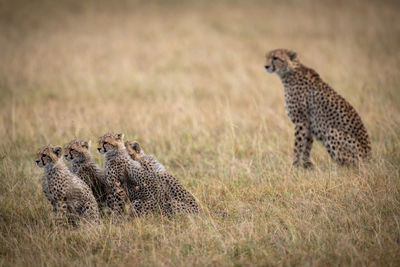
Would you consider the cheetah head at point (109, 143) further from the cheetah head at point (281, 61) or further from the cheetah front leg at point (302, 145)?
the cheetah head at point (281, 61)

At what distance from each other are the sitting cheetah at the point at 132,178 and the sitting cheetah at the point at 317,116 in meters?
1.87

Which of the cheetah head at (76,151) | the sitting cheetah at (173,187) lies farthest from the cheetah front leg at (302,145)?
the cheetah head at (76,151)

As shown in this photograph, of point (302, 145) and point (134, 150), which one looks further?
point (302, 145)

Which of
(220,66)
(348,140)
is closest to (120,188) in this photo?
(348,140)

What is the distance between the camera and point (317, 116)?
5.29 m

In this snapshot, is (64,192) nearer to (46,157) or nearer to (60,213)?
(60,213)

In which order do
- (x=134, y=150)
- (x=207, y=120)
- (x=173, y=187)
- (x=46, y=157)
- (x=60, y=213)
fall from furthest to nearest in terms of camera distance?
(x=207, y=120) → (x=134, y=150) → (x=173, y=187) → (x=46, y=157) → (x=60, y=213)

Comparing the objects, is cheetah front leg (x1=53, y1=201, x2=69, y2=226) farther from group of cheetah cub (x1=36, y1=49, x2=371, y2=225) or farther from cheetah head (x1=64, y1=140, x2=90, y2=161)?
cheetah head (x1=64, y1=140, x2=90, y2=161)

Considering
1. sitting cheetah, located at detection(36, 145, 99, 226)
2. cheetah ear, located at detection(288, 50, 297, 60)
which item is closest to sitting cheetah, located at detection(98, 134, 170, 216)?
sitting cheetah, located at detection(36, 145, 99, 226)

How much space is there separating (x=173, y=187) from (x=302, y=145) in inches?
74.5

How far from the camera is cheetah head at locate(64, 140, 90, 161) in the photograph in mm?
4305

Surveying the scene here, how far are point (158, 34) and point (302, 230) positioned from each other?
10.6 meters

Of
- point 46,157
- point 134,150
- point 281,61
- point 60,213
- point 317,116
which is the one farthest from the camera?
point 281,61

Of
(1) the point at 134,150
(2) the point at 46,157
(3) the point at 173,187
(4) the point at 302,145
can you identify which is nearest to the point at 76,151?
(2) the point at 46,157
